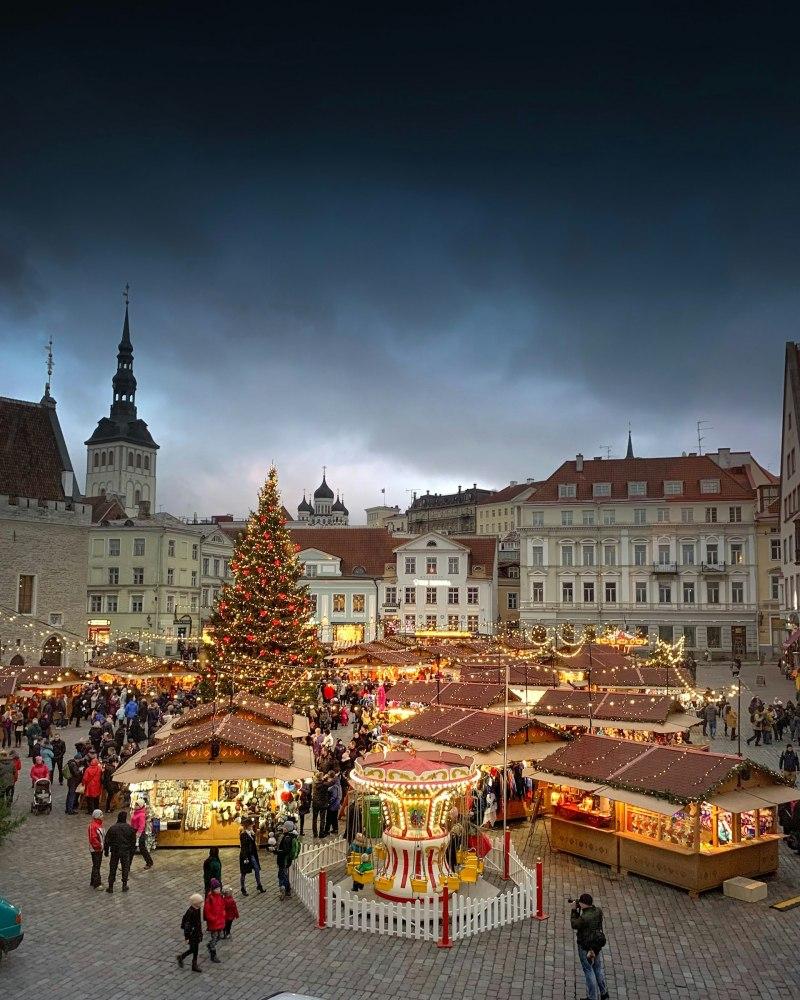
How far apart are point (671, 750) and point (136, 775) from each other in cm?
1006


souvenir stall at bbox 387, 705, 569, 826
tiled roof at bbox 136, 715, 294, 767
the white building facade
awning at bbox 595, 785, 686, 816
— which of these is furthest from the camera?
the white building facade

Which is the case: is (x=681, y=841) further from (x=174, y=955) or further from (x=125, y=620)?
(x=125, y=620)

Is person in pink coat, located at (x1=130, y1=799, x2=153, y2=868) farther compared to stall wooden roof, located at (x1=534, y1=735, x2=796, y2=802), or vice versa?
person in pink coat, located at (x1=130, y1=799, x2=153, y2=868)

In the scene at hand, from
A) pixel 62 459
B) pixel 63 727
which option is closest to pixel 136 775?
pixel 63 727

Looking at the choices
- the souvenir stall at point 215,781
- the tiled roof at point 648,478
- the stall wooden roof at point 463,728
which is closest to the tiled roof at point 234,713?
the souvenir stall at point 215,781

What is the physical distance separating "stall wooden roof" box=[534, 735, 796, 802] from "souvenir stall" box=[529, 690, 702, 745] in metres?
5.42

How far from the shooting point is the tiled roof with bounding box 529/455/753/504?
211ft

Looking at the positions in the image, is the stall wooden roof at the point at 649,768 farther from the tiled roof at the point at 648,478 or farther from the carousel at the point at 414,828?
the tiled roof at the point at 648,478

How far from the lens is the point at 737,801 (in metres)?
14.0

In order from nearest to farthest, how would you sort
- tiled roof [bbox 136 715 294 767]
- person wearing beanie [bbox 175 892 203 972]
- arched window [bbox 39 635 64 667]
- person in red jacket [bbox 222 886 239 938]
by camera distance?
person wearing beanie [bbox 175 892 203 972] < person in red jacket [bbox 222 886 239 938] < tiled roof [bbox 136 715 294 767] < arched window [bbox 39 635 64 667]

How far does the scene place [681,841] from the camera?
14469 millimetres

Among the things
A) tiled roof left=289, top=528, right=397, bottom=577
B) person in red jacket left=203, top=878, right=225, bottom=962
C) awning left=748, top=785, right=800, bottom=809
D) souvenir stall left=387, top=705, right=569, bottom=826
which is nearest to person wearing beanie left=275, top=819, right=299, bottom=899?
person in red jacket left=203, top=878, right=225, bottom=962

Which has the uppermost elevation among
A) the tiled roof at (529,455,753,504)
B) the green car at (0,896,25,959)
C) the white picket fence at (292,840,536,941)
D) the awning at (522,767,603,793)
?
the tiled roof at (529,455,753,504)

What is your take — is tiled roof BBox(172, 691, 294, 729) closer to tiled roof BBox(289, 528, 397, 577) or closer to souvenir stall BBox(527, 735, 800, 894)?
souvenir stall BBox(527, 735, 800, 894)
